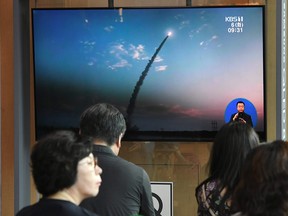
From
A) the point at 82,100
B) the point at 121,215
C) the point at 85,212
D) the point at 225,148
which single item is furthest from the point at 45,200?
the point at 82,100

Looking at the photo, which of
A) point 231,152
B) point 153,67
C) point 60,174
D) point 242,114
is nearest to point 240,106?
point 242,114

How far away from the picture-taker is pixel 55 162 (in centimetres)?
177

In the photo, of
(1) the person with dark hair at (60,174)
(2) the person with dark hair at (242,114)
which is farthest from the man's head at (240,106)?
(1) the person with dark hair at (60,174)

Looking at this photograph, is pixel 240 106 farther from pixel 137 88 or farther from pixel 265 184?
pixel 265 184

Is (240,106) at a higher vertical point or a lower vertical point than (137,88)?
lower

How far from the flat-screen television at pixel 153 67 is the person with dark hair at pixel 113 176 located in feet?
5.33

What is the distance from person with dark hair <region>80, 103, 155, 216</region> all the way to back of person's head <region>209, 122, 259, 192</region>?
0.36m

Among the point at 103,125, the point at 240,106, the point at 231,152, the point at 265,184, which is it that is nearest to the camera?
the point at 265,184

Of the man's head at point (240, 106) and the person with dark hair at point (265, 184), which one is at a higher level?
the man's head at point (240, 106)

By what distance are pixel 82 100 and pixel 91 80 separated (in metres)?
0.18

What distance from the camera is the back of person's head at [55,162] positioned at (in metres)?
1.77

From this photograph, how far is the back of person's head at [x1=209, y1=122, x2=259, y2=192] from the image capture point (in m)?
2.40

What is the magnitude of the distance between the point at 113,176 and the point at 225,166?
52cm

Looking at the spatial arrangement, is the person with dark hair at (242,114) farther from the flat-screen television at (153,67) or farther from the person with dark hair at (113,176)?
the person with dark hair at (113,176)
